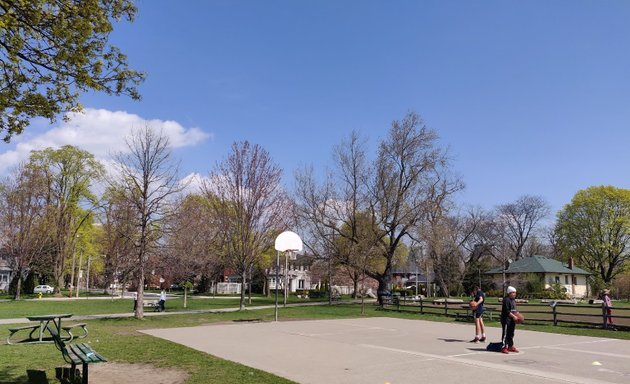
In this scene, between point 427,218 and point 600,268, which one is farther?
point 600,268

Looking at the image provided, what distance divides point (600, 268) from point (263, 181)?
207ft

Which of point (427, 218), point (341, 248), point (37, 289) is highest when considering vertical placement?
point (427, 218)

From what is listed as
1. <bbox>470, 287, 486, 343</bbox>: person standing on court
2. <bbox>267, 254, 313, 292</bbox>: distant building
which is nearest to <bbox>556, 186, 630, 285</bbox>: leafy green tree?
<bbox>267, 254, 313, 292</bbox>: distant building

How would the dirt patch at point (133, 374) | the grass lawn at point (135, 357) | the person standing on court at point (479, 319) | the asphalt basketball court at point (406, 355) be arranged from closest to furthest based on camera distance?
the dirt patch at point (133, 374) < the grass lawn at point (135, 357) < the asphalt basketball court at point (406, 355) < the person standing on court at point (479, 319)

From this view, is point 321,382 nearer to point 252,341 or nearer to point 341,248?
point 252,341

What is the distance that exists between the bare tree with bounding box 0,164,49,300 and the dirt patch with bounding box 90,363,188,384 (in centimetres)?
4052

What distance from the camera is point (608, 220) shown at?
68.4 meters

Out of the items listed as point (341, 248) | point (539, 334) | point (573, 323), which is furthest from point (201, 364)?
point (341, 248)

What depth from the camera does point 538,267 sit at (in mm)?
69125

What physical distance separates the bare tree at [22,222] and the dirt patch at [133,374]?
4052cm

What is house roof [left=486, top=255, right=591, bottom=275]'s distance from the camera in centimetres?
6869

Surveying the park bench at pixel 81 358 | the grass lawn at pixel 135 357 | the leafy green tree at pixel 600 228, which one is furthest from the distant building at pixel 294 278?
the park bench at pixel 81 358

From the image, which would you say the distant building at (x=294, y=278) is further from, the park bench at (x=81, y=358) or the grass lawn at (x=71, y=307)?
the park bench at (x=81, y=358)

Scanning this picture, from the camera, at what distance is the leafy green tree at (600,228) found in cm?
6800
